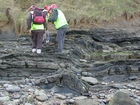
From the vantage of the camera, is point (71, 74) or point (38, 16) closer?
point (71, 74)

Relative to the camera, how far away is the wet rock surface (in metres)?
6.45

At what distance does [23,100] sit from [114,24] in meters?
10.1

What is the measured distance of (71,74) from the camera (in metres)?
7.44

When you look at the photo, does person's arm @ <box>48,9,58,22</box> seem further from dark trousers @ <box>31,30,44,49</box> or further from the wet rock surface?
the wet rock surface

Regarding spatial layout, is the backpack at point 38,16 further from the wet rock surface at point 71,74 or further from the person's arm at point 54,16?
the wet rock surface at point 71,74

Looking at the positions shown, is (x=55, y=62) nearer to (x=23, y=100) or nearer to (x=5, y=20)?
(x=23, y=100)

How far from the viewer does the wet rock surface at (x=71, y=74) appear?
6.45 m

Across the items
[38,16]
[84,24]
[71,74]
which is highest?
[38,16]

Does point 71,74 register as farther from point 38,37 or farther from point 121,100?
point 38,37

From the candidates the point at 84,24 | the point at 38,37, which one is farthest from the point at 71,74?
the point at 84,24


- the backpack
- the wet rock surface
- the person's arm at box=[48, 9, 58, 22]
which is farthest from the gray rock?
the backpack

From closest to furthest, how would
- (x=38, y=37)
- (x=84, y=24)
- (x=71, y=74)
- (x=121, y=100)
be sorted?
1. (x=121, y=100)
2. (x=71, y=74)
3. (x=38, y=37)
4. (x=84, y=24)

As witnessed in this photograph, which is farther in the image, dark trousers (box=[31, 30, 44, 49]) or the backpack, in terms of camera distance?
dark trousers (box=[31, 30, 44, 49])

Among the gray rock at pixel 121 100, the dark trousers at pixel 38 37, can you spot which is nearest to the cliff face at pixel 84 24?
the dark trousers at pixel 38 37
